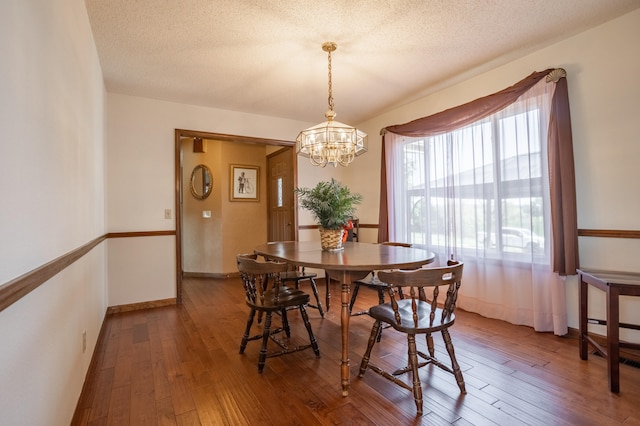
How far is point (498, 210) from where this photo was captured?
2855 mm

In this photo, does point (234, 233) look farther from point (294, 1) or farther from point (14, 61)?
point (14, 61)

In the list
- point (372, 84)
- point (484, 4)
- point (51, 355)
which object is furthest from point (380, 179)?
point (51, 355)

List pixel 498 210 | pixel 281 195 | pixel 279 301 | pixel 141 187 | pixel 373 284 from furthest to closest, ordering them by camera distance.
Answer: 1. pixel 281 195
2. pixel 141 187
3. pixel 498 210
4. pixel 373 284
5. pixel 279 301

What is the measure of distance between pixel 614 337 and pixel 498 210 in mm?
1349

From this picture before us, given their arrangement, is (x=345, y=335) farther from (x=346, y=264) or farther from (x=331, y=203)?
(x=331, y=203)

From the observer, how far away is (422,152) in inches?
143

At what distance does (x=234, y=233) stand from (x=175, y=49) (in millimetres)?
3108

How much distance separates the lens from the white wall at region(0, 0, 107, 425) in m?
0.86

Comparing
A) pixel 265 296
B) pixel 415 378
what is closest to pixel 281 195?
pixel 265 296

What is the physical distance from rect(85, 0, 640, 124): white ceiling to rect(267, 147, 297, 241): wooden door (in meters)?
1.41

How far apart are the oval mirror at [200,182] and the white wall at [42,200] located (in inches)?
123

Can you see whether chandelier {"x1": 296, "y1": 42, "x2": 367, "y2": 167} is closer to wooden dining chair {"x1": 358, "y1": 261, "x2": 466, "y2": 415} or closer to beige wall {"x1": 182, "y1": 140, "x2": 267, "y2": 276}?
wooden dining chair {"x1": 358, "y1": 261, "x2": 466, "y2": 415}

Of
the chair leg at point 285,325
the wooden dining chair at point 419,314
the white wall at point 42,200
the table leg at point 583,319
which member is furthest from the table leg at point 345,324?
the table leg at point 583,319

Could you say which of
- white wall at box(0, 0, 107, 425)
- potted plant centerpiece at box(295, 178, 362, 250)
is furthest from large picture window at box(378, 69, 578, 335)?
white wall at box(0, 0, 107, 425)
